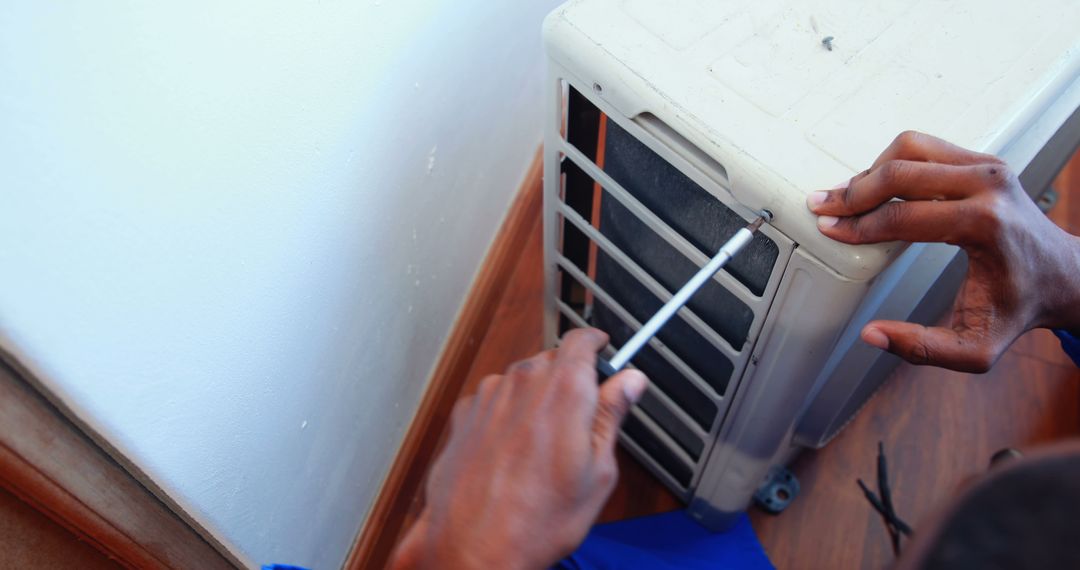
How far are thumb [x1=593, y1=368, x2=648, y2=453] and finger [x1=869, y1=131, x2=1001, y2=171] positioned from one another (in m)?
0.21

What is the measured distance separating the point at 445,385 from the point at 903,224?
695mm

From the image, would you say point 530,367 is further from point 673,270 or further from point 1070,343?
point 1070,343

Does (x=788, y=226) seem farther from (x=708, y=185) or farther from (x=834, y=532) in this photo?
(x=834, y=532)

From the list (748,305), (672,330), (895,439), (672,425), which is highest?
(748,305)

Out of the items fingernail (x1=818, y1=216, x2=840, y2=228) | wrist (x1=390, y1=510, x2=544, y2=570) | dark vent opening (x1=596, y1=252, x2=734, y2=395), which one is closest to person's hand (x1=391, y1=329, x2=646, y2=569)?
wrist (x1=390, y1=510, x2=544, y2=570)

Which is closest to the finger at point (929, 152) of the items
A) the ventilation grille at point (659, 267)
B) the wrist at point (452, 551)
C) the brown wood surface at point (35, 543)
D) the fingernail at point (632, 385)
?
the ventilation grille at point (659, 267)

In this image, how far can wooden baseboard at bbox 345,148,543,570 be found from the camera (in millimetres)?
986

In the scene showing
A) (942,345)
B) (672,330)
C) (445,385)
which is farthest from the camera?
(445,385)

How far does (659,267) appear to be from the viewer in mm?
732

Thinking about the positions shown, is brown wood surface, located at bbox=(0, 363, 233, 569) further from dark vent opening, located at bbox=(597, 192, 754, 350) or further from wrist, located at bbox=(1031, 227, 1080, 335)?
wrist, located at bbox=(1031, 227, 1080, 335)

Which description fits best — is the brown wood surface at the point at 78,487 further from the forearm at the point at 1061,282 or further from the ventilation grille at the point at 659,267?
the forearm at the point at 1061,282

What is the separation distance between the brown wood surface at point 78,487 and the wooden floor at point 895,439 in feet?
1.80

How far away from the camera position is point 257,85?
0.52 metres

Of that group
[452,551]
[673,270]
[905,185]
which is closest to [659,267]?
[673,270]
